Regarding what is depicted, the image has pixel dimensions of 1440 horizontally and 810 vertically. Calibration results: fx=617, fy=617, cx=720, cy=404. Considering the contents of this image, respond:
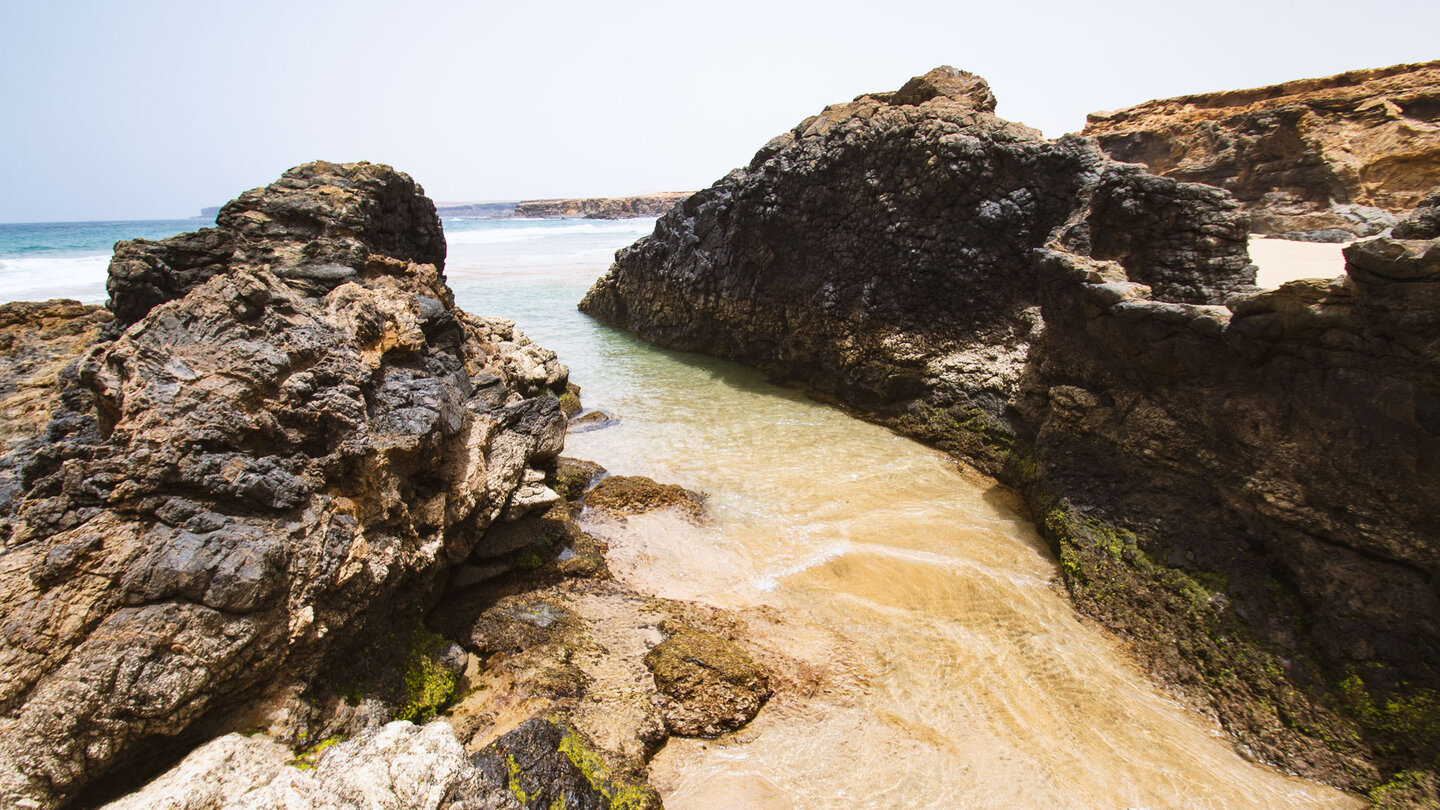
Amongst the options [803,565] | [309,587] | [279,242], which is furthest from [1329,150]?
[309,587]

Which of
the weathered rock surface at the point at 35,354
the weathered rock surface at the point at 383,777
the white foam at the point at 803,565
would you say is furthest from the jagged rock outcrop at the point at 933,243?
the weathered rock surface at the point at 35,354

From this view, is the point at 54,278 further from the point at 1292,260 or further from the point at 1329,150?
the point at 1329,150

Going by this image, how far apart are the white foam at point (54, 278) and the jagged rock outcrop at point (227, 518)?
24.8 meters

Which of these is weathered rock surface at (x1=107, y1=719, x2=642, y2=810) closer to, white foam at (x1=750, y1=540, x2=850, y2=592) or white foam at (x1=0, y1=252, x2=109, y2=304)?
white foam at (x1=750, y1=540, x2=850, y2=592)

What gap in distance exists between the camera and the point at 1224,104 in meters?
27.4

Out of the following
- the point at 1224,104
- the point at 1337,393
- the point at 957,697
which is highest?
the point at 1224,104

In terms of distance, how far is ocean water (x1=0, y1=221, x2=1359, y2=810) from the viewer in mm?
3955

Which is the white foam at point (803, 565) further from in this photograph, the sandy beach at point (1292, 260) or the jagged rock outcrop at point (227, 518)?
the sandy beach at point (1292, 260)

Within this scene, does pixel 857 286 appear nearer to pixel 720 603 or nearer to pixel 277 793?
pixel 720 603

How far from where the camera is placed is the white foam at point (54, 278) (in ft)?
84.2

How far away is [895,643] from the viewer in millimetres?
5242

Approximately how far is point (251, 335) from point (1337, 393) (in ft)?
25.6

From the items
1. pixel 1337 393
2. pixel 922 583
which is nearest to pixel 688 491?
pixel 922 583

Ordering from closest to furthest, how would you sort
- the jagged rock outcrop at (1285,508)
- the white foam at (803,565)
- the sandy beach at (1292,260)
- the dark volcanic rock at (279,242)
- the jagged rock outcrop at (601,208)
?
the jagged rock outcrop at (1285,508) → the white foam at (803,565) → the dark volcanic rock at (279,242) → the sandy beach at (1292,260) → the jagged rock outcrop at (601,208)
